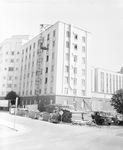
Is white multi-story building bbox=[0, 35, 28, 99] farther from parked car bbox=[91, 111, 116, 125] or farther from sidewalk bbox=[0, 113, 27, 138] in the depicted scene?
sidewalk bbox=[0, 113, 27, 138]

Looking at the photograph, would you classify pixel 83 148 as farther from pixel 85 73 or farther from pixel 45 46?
pixel 45 46

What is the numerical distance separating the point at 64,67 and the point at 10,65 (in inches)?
845

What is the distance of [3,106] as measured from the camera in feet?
138

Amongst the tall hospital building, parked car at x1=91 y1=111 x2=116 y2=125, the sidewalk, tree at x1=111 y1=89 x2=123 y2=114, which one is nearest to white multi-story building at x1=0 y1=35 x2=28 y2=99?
the tall hospital building

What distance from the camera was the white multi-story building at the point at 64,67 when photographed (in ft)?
111

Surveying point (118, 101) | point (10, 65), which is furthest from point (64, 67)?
point (10, 65)

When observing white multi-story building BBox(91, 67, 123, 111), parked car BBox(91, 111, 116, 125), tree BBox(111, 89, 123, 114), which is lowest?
parked car BBox(91, 111, 116, 125)

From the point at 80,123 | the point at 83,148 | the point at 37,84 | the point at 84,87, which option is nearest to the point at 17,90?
the point at 37,84

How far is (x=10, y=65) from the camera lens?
166 feet

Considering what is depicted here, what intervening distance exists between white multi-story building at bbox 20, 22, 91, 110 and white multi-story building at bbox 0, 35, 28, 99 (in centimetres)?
1133

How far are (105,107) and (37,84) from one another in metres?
15.9

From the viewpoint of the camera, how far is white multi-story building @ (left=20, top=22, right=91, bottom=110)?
34.0 m

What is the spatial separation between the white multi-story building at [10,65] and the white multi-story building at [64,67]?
11332mm

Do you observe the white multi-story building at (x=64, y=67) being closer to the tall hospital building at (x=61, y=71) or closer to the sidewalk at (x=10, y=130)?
the tall hospital building at (x=61, y=71)
